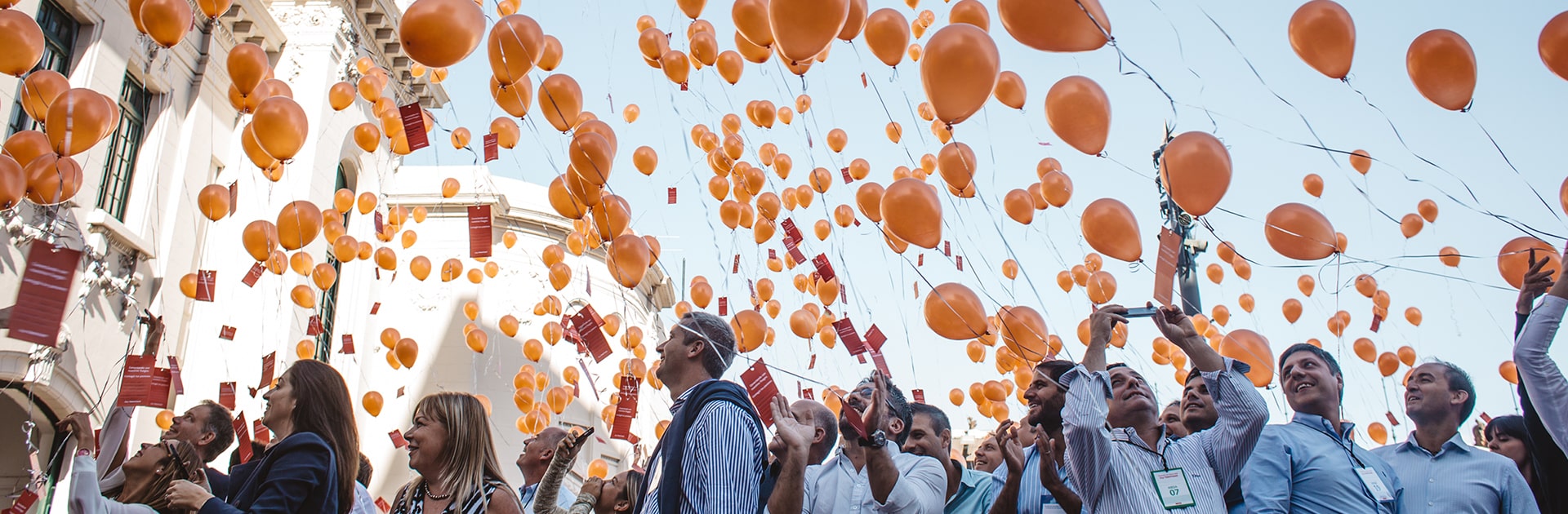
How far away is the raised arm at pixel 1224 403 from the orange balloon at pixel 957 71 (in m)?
1.99

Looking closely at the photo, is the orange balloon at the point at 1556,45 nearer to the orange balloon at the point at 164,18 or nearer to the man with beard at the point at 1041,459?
the man with beard at the point at 1041,459

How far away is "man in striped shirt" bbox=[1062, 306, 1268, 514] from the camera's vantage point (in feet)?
9.84

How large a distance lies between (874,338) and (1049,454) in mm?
3362

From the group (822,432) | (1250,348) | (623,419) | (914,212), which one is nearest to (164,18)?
(623,419)

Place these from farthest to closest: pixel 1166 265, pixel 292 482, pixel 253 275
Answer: pixel 253 275 → pixel 1166 265 → pixel 292 482

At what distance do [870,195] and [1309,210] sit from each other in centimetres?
289

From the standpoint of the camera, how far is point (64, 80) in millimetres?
6492

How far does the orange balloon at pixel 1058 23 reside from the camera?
4699 mm

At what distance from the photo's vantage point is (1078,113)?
17.7 feet

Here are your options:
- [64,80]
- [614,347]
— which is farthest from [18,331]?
[614,347]

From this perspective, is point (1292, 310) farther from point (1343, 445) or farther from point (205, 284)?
point (205, 284)

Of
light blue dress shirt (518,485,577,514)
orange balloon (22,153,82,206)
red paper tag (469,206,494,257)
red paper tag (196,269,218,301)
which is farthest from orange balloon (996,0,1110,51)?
red paper tag (196,269,218,301)

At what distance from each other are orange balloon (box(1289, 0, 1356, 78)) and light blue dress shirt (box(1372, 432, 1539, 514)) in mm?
2150

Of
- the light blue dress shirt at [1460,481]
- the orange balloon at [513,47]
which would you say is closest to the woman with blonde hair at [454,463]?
the orange balloon at [513,47]
